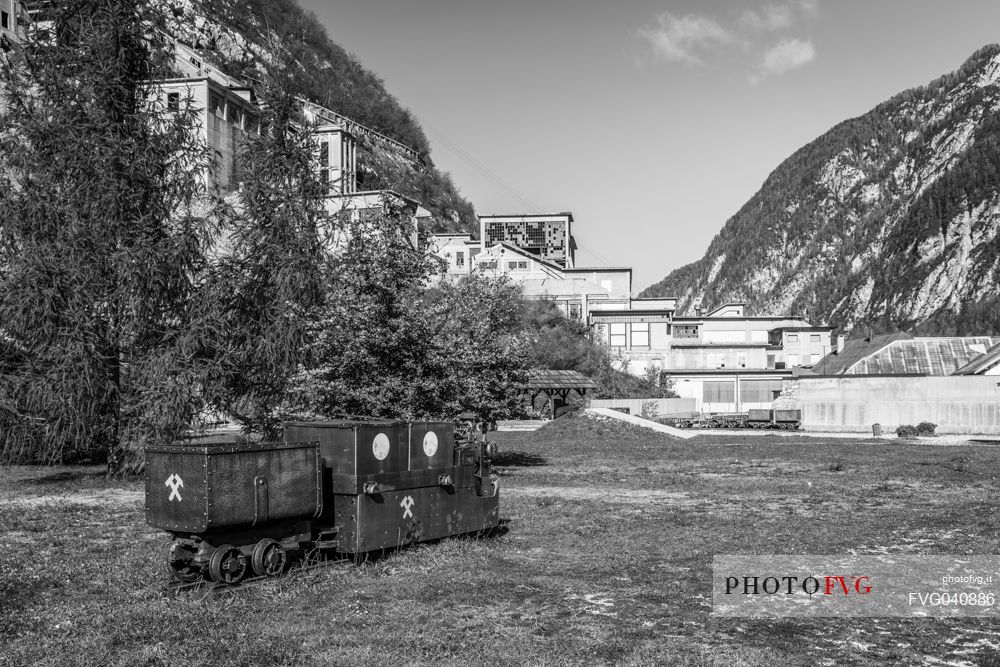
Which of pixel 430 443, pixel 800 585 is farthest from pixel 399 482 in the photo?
pixel 800 585

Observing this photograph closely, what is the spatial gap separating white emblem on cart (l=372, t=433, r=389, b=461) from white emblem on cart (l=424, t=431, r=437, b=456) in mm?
810

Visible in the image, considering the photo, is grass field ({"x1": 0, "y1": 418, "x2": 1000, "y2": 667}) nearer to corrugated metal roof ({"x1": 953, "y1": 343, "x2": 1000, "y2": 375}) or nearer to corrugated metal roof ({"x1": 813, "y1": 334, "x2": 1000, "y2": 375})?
corrugated metal roof ({"x1": 953, "y1": 343, "x2": 1000, "y2": 375})

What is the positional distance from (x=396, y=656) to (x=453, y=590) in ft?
8.49

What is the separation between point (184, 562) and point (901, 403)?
43.3 m

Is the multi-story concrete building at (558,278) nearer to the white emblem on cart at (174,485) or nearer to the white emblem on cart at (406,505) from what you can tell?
the white emblem on cart at (406,505)

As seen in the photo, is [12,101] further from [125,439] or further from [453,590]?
[453,590]

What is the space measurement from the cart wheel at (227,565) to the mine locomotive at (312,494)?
1 centimetres

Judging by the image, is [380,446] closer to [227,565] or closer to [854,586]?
[227,565]

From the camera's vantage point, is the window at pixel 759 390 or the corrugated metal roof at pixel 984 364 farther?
the window at pixel 759 390

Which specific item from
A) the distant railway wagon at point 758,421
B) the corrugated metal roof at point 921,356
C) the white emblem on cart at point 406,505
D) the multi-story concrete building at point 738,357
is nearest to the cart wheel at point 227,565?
the white emblem on cart at point 406,505

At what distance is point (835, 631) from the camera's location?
8344mm

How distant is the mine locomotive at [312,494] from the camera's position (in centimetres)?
955

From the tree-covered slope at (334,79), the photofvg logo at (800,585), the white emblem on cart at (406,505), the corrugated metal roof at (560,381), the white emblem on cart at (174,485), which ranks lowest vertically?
the photofvg logo at (800,585)

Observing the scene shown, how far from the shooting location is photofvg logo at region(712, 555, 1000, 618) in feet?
30.0
